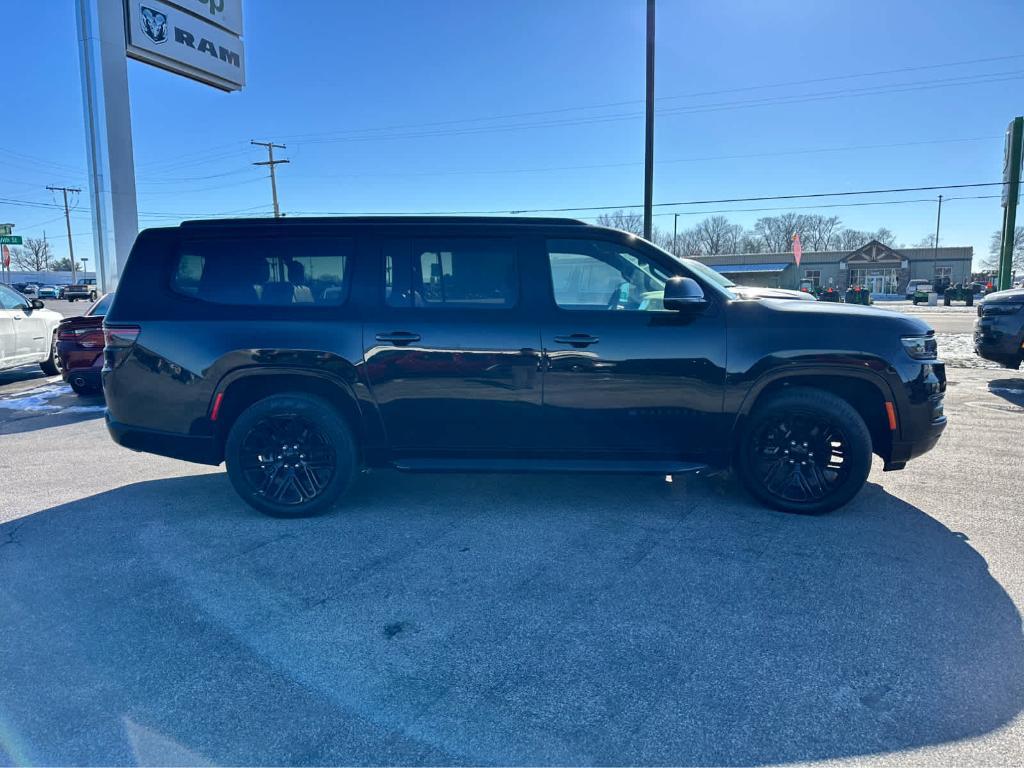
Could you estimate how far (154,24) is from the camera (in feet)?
48.4

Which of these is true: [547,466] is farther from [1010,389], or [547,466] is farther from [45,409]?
[1010,389]

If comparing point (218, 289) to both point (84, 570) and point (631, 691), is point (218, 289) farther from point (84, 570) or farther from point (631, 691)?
point (631, 691)

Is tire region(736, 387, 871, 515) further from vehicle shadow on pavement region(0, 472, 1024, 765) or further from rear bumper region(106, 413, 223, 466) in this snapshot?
rear bumper region(106, 413, 223, 466)

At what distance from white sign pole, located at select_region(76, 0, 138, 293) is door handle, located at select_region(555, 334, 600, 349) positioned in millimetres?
13188

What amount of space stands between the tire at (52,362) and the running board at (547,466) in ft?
33.1

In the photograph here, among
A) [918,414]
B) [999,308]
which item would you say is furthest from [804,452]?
[999,308]

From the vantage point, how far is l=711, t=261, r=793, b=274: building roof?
60.9m

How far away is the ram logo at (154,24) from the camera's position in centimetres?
1453

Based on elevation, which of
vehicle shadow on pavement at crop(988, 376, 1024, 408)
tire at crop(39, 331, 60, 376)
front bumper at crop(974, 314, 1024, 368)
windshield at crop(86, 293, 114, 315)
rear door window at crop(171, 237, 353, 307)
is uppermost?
rear door window at crop(171, 237, 353, 307)

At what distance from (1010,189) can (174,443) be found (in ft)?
81.6

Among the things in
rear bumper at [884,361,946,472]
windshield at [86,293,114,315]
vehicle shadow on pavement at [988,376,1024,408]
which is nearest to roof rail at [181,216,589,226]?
rear bumper at [884,361,946,472]

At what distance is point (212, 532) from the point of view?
4.36m

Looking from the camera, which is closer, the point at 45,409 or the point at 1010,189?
the point at 45,409

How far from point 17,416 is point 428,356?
7.11m
